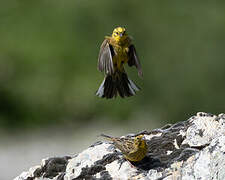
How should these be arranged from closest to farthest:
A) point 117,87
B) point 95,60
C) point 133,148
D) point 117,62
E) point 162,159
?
point 133,148 → point 162,159 → point 117,62 → point 117,87 → point 95,60

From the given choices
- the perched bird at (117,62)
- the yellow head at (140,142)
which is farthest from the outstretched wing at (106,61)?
the yellow head at (140,142)

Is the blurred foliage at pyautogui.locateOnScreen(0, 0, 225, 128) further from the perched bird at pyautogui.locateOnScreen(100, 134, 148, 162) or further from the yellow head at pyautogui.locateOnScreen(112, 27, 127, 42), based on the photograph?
the perched bird at pyautogui.locateOnScreen(100, 134, 148, 162)

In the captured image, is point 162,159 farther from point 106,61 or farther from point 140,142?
point 106,61

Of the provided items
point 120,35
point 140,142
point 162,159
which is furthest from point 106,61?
point 162,159

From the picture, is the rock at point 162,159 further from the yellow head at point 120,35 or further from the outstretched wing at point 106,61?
the yellow head at point 120,35

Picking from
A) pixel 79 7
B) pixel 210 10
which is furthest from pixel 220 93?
pixel 79 7

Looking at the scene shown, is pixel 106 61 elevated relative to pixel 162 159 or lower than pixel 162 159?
elevated

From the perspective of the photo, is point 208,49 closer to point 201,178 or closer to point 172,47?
point 172,47
